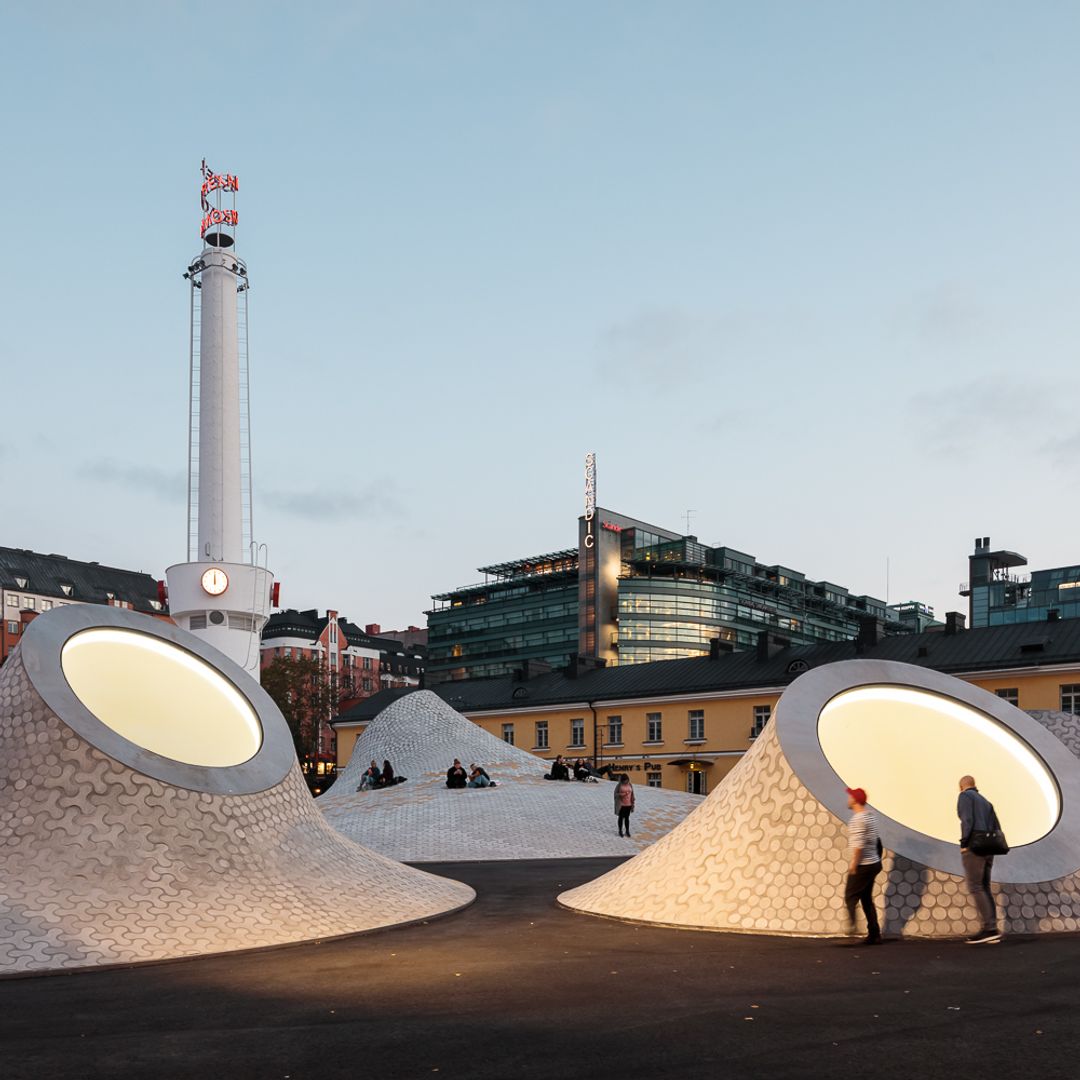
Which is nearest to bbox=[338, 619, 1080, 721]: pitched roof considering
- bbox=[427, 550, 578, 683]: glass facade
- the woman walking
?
the woman walking

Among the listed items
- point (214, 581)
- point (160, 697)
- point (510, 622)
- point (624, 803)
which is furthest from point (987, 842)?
point (510, 622)

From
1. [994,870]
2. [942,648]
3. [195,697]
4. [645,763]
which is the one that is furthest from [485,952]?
[645,763]

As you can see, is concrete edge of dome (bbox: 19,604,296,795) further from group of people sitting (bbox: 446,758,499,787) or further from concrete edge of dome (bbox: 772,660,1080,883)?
group of people sitting (bbox: 446,758,499,787)

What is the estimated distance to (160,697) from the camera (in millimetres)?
16391

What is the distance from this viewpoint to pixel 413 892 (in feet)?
54.0

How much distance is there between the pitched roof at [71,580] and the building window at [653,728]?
78.6m

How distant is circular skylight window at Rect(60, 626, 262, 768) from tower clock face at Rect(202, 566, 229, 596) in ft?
99.6

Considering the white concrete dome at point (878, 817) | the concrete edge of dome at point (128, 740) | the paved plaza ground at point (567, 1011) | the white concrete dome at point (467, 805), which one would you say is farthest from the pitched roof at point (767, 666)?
the paved plaza ground at point (567, 1011)

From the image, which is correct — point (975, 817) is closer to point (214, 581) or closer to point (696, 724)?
point (214, 581)

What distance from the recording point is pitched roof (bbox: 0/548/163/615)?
121488 mm

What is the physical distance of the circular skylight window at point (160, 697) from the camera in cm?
1534

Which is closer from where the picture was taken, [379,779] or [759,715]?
[379,779]

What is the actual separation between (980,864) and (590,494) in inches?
4289

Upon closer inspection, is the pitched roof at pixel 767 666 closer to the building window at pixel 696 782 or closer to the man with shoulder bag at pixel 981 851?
the building window at pixel 696 782
